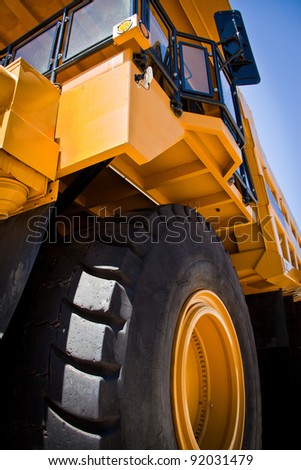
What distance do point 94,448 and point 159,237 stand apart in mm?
911

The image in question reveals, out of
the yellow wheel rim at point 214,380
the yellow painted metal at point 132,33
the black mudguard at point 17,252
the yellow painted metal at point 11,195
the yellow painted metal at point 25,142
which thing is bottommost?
the yellow wheel rim at point 214,380

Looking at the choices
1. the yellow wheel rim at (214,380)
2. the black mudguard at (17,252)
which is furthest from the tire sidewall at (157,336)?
the black mudguard at (17,252)

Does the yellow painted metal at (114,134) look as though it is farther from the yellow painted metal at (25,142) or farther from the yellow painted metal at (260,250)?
the yellow painted metal at (260,250)

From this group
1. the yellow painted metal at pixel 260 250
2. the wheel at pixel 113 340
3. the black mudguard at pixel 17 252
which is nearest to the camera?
the wheel at pixel 113 340

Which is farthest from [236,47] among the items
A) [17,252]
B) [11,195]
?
[17,252]

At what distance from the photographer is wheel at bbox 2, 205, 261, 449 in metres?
1.13

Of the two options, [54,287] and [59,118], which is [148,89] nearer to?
[59,118]

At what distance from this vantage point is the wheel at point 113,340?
1.13m

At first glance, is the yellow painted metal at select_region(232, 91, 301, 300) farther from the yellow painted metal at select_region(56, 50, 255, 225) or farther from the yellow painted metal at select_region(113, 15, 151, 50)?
the yellow painted metal at select_region(113, 15, 151, 50)

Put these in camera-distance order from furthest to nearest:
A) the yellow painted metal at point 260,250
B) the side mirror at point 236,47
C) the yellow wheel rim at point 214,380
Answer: the yellow painted metal at point 260,250, the side mirror at point 236,47, the yellow wheel rim at point 214,380

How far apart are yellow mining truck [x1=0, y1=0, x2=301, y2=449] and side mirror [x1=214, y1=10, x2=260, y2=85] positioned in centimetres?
2

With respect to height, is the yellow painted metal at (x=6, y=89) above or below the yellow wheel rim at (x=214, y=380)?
above

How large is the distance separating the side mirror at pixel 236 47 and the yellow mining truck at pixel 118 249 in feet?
0.06

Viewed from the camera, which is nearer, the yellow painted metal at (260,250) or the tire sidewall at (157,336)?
the tire sidewall at (157,336)
